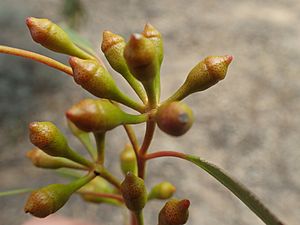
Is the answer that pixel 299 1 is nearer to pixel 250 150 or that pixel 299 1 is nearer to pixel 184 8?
pixel 184 8

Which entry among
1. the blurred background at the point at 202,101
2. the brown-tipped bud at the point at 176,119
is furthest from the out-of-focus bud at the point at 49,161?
the blurred background at the point at 202,101

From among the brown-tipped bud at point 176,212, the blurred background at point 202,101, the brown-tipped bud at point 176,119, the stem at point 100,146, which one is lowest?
the blurred background at point 202,101

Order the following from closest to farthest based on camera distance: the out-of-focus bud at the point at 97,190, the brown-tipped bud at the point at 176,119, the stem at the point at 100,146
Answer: the brown-tipped bud at the point at 176,119 < the stem at the point at 100,146 < the out-of-focus bud at the point at 97,190

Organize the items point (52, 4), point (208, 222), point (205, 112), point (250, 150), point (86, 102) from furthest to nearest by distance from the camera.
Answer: point (52, 4) → point (205, 112) → point (250, 150) → point (208, 222) → point (86, 102)

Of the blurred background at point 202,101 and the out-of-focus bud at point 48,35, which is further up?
the out-of-focus bud at point 48,35

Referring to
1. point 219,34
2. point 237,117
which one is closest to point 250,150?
point 237,117

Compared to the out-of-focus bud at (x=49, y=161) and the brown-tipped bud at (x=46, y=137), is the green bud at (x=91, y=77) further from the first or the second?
the out-of-focus bud at (x=49, y=161)

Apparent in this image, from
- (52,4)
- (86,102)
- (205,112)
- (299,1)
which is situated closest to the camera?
(86,102)
